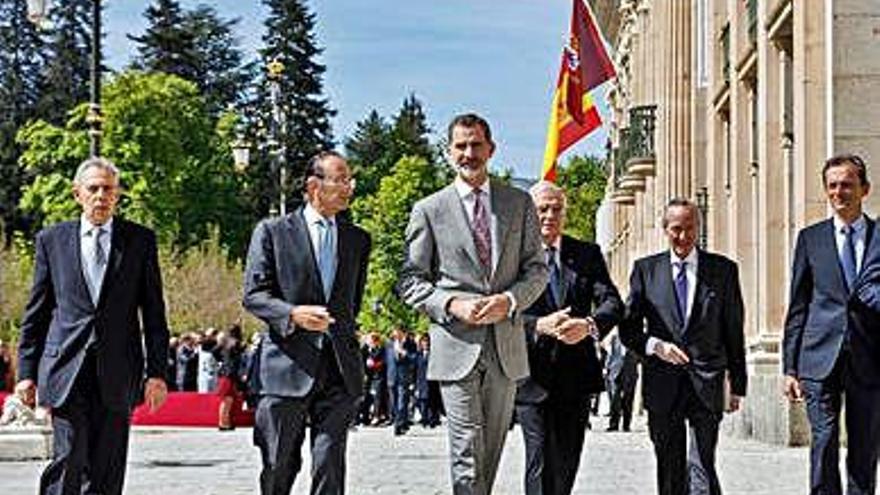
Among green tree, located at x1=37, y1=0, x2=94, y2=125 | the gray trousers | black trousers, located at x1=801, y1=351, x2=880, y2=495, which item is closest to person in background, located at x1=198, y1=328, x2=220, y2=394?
black trousers, located at x1=801, y1=351, x2=880, y2=495

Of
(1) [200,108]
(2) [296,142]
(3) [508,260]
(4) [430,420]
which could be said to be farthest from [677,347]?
(2) [296,142]

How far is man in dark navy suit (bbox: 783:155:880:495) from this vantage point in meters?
10.5

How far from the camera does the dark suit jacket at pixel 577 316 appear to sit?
35.4 ft

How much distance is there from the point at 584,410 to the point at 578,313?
1.84ft

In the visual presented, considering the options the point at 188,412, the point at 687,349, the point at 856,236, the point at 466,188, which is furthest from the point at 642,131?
the point at 466,188

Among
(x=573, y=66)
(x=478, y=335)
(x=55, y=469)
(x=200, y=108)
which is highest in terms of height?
(x=200, y=108)

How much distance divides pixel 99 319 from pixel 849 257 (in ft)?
13.6

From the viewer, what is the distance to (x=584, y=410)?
10875mm

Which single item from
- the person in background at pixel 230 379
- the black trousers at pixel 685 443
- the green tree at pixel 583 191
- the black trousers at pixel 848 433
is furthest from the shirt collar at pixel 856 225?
the green tree at pixel 583 191

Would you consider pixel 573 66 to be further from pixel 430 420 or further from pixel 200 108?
pixel 200 108

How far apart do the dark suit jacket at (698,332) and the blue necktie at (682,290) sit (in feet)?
0.10

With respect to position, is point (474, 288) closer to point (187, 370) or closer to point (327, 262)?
point (327, 262)

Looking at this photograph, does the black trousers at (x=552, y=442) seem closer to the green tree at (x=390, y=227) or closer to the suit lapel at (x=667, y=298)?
the suit lapel at (x=667, y=298)

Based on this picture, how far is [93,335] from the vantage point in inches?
390
